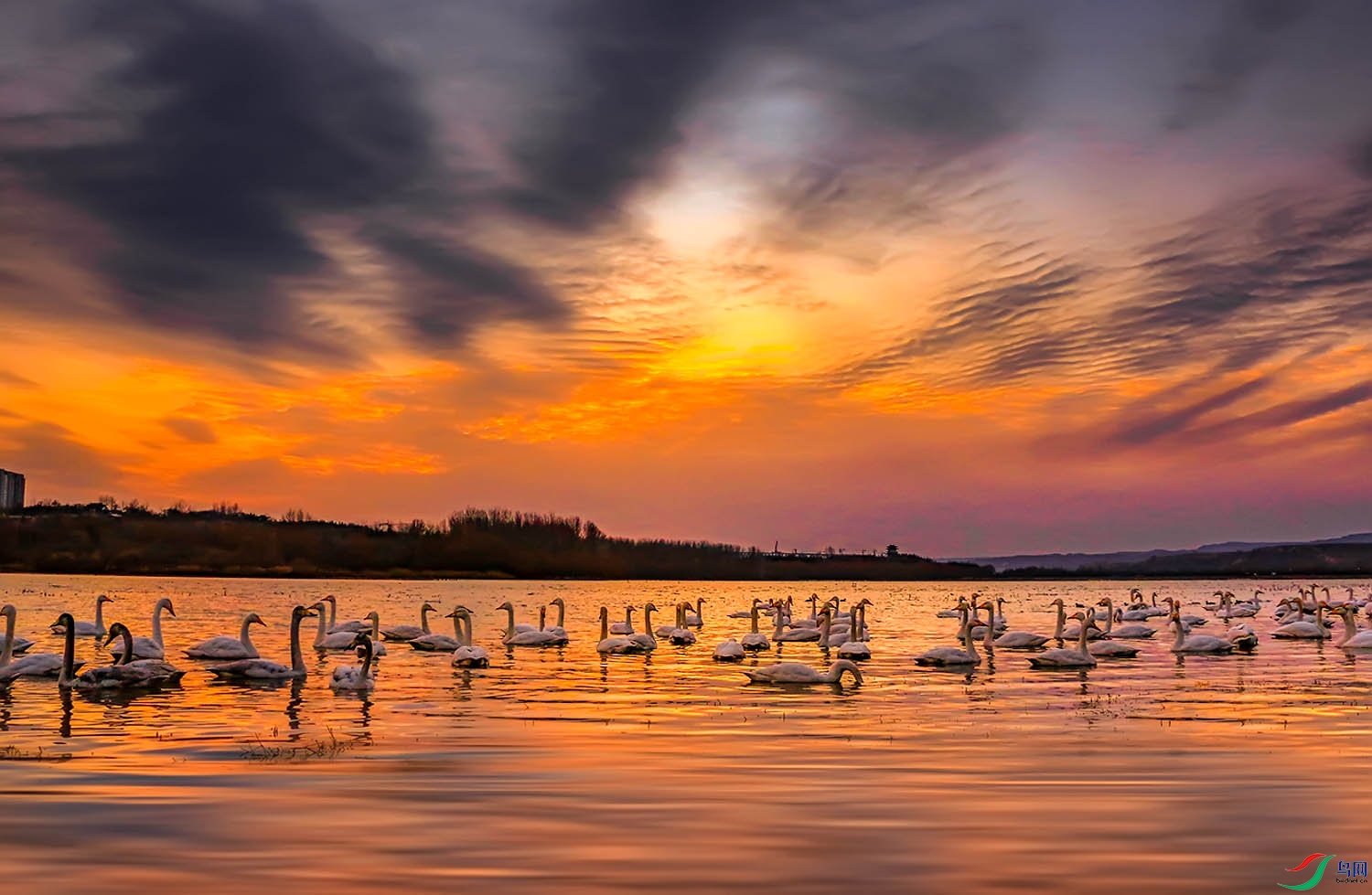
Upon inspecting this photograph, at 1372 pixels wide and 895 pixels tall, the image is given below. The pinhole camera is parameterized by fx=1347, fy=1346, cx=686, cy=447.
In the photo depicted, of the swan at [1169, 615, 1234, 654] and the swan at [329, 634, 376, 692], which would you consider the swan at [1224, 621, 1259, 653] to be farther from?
the swan at [329, 634, 376, 692]

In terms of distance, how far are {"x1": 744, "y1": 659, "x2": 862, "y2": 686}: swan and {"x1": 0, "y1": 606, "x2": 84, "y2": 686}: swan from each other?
40.7 ft

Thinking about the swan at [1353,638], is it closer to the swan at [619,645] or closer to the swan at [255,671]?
the swan at [619,645]

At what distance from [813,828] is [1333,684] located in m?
18.6

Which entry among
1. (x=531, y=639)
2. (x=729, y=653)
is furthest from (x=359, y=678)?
(x=531, y=639)

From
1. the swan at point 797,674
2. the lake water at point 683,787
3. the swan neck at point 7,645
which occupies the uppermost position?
the swan neck at point 7,645

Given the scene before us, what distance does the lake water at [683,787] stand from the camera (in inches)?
372

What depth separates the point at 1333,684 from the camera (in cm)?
2558

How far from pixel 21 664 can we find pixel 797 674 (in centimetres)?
1419

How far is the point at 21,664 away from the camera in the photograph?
24500mm

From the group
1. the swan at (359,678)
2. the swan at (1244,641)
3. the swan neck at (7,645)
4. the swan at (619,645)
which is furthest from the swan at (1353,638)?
the swan neck at (7,645)

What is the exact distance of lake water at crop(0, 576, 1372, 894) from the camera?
946 cm

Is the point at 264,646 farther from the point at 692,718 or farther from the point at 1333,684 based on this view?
the point at 1333,684

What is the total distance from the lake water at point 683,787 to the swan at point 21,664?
1.50 ft

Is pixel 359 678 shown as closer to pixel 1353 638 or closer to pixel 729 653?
pixel 729 653
